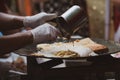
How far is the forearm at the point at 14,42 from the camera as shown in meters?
2.38

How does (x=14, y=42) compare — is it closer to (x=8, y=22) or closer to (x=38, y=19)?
(x=38, y=19)

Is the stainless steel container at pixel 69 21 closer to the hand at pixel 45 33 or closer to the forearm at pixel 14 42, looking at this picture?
the hand at pixel 45 33

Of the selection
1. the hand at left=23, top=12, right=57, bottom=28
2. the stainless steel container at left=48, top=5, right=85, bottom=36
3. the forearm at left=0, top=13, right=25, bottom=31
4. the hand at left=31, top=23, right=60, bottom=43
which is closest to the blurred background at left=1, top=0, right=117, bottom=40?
the forearm at left=0, top=13, right=25, bottom=31

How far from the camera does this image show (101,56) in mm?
2402

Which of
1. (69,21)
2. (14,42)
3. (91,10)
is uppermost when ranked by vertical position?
(91,10)

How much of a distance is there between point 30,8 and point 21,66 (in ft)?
7.97

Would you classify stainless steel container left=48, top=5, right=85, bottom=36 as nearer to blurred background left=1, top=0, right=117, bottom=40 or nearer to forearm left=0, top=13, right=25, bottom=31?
forearm left=0, top=13, right=25, bottom=31

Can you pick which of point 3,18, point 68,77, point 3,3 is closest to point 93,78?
point 68,77

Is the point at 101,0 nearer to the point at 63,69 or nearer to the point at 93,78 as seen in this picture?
the point at 93,78

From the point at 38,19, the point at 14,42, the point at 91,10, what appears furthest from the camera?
the point at 91,10

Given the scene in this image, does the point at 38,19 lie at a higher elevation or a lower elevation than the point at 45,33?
higher

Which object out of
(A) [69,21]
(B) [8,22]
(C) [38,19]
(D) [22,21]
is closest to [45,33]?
(A) [69,21]

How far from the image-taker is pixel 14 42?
7.86 feet

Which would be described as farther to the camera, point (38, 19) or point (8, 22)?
point (8, 22)
